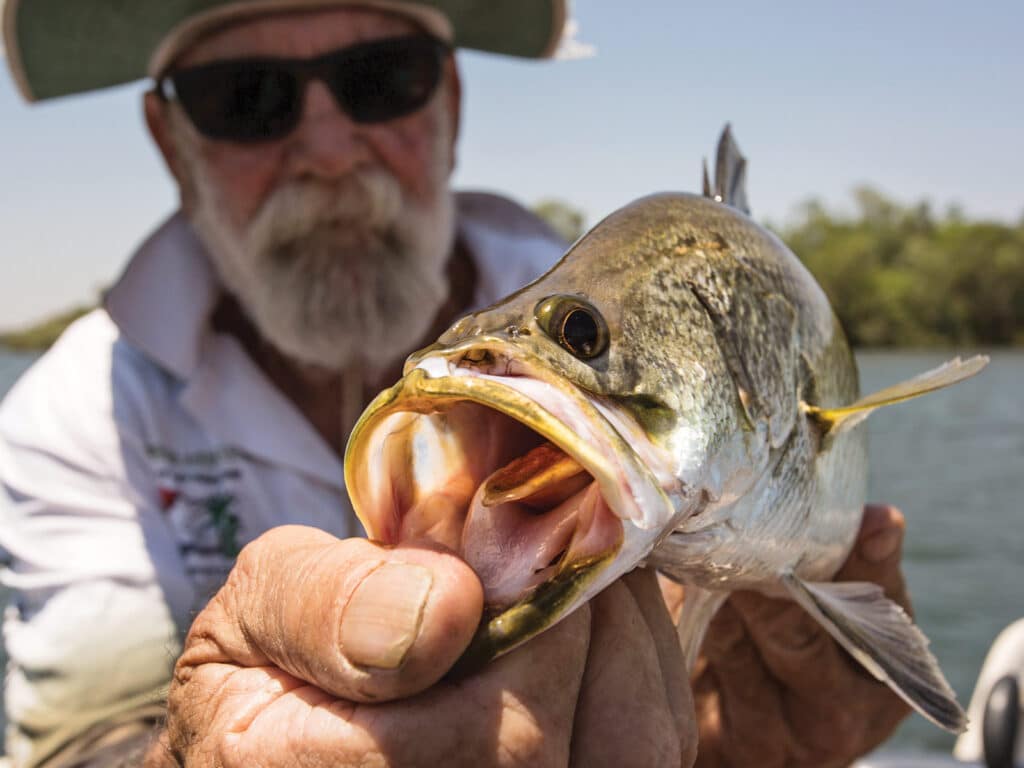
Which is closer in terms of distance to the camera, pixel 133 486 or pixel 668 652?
pixel 668 652

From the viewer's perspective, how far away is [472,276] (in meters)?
4.25

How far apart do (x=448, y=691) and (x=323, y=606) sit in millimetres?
169

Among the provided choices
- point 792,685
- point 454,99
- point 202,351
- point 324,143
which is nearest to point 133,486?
point 202,351

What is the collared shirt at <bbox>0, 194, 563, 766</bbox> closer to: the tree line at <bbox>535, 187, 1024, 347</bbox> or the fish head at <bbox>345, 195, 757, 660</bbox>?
the fish head at <bbox>345, 195, 757, 660</bbox>

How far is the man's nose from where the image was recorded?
341cm

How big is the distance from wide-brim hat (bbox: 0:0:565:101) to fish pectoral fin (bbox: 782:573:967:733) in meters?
2.83

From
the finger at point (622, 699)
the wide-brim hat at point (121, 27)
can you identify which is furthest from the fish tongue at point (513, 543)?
the wide-brim hat at point (121, 27)

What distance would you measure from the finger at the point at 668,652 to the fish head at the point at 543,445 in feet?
0.93

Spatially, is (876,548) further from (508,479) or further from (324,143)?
(324,143)

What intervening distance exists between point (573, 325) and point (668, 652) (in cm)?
55

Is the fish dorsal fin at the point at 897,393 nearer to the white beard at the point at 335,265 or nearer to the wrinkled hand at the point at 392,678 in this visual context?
the wrinkled hand at the point at 392,678

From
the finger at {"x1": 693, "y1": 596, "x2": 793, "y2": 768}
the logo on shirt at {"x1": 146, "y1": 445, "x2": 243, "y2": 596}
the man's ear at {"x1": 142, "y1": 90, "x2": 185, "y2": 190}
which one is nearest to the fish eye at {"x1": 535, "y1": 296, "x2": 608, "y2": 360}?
the finger at {"x1": 693, "y1": 596, "x2": 793, "y2": 768}

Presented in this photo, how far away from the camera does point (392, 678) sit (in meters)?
1.01

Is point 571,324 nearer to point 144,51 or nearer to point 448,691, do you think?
point 448,691
